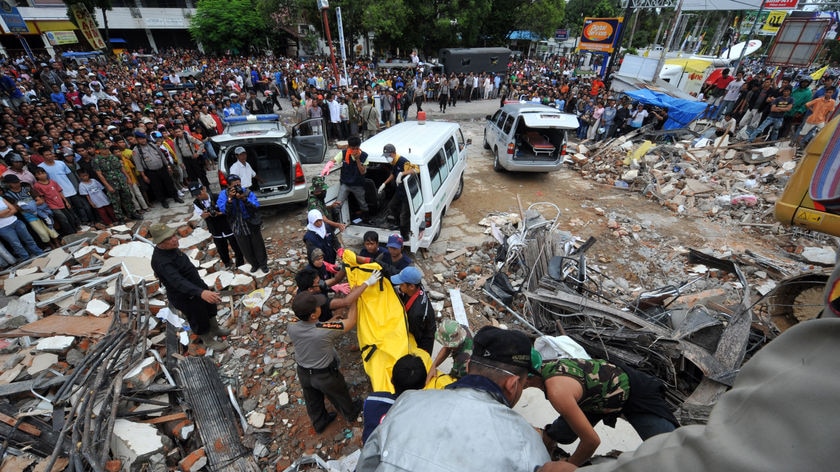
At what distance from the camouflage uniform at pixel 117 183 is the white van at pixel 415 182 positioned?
4.82m

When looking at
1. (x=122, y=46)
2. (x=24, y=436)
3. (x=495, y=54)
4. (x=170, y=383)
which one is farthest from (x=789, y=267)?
(x=122, y=46)

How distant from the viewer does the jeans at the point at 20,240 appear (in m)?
5.54

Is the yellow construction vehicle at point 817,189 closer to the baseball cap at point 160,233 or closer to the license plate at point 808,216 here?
the license plate at point 808,216

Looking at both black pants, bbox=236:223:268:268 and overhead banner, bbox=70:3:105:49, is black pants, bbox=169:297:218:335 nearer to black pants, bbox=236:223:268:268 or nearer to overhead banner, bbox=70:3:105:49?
black pants, bbox=236:223:268:268

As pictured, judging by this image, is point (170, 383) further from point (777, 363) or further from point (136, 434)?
point (777, 363)

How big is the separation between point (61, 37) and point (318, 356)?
49.3m

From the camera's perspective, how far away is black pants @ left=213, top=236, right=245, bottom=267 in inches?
223

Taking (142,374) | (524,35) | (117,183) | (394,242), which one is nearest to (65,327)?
(142,374)

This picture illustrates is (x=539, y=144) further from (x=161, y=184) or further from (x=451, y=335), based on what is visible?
(x=161, y=184)

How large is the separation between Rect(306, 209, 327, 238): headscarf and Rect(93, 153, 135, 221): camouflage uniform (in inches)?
201

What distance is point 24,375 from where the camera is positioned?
12.2ft

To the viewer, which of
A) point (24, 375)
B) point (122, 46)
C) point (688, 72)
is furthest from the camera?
point (122, 46)

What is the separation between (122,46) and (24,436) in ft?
172

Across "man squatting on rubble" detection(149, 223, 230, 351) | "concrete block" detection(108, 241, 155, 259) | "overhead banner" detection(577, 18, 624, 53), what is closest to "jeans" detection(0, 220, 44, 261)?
"concrete block" detection(108, 241, 155, 259)
